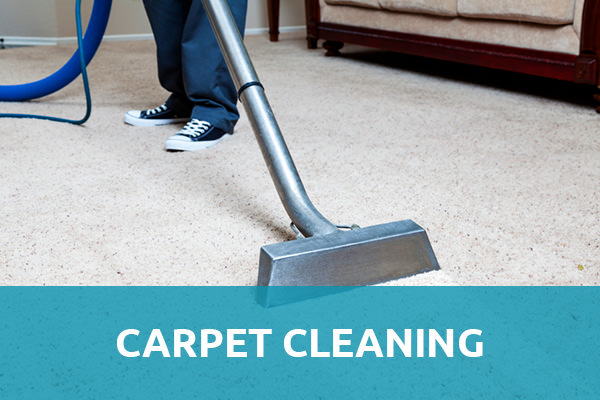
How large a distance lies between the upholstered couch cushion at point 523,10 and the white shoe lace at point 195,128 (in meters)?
0.88

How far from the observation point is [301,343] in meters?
0.62

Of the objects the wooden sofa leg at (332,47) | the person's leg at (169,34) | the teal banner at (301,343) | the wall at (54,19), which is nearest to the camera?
the teal banner at (301,343)

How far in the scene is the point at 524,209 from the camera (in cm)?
98

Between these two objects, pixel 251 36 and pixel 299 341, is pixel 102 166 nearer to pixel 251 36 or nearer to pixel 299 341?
pixel 299 341

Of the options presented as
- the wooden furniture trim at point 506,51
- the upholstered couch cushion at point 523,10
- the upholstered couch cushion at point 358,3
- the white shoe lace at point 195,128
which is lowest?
the white shoe lace at point 195,128

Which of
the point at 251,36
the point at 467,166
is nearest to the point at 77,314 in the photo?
the point at 467,166

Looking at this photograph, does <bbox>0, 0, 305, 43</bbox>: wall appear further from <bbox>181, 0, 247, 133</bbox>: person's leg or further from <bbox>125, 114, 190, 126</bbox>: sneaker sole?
<bbox>181, 0, 247, 133</bbox>: person's leg

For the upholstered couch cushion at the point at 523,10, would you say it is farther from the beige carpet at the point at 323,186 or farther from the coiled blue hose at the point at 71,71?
the coiled blue hose at the point at 71,71

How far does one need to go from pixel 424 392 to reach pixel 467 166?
0.71 meters

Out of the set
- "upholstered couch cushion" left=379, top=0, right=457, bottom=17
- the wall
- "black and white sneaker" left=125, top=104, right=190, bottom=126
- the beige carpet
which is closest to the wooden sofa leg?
"upholstered couch cushion" left=379, top=0, right=457, bottom=17

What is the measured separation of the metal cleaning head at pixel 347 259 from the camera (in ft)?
2.25

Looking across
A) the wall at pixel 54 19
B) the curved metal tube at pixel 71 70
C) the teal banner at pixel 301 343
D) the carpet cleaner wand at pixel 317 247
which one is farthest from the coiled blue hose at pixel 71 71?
the wall at pixel 54 19

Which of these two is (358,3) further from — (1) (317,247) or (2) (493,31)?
(1) (317,247)

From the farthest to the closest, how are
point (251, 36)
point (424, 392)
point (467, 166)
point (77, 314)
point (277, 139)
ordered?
1. point (251, 36)
2. point (467, 166)
3. point (277, 139)
4. point (77, 314)
5. point (424, 392)
